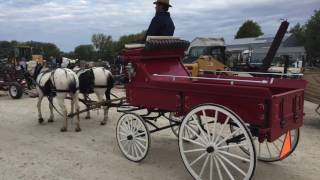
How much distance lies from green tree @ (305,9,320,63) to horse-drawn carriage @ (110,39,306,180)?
5236 centimetres

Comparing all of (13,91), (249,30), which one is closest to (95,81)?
(13,91)

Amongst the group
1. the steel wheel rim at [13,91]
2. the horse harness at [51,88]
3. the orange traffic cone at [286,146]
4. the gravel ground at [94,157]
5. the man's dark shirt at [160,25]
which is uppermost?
the man's dark shirt at [160,25]

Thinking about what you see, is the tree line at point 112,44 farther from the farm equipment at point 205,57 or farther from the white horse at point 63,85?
the white horse at point 63,85

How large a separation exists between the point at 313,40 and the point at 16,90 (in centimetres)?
4976

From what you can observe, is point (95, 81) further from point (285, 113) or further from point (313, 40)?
point (313, 40)

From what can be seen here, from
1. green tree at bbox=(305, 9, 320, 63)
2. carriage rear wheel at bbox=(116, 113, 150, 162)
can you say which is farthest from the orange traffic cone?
green tree at bbox=(305, 9, 320, 63)

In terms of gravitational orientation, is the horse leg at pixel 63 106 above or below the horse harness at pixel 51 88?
below

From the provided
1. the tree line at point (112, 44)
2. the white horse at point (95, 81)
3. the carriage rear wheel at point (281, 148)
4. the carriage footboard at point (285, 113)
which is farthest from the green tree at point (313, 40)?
the carriage footboard at point (285, 113)

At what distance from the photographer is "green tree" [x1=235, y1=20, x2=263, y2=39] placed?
76250 mm

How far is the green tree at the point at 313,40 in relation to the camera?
180 feet

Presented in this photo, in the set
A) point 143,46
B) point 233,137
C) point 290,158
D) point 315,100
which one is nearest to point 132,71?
point 143,46

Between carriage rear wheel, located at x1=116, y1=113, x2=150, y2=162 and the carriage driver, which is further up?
the carriage driver

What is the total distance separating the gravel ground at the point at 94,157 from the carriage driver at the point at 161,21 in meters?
1.99

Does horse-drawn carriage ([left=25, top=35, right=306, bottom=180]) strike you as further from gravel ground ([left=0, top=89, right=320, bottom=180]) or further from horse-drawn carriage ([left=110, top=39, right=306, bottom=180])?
gravel ground ([left=0, top=89, right=320, bottom=180])
